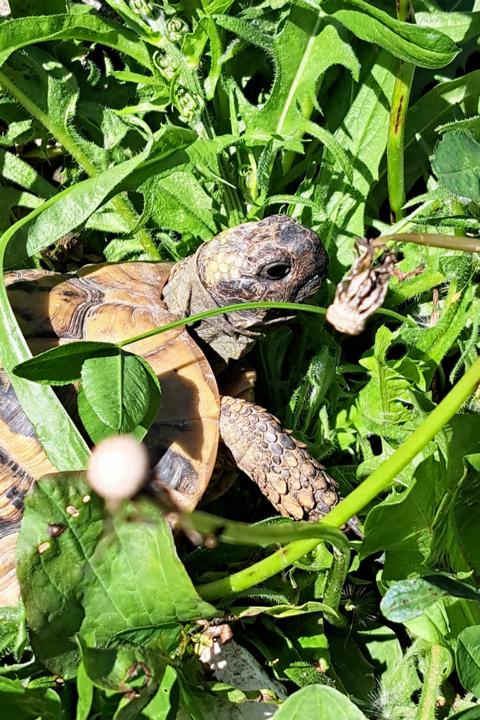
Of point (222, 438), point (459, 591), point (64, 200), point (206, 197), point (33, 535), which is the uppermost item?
point (64, 200)

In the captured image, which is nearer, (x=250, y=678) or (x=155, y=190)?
(x=250, y=678)

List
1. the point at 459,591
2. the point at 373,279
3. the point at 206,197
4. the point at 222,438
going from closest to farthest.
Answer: the point at 373,279 → the point at 459,591 → the point at 222,438 → the point at 206,197

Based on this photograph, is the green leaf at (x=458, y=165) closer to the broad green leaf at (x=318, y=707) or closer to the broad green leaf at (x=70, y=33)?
the broad green leaf at (x=70, y=33)

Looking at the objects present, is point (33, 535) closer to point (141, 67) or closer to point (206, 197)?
point (206, 197)

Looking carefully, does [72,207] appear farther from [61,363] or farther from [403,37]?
[403,37]

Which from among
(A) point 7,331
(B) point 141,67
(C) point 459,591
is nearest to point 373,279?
(C) point 459,591

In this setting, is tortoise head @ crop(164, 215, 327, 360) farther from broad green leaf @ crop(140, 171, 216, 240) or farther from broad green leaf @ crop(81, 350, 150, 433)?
broad green leaf @ crop(81, 350, 150, 433)
